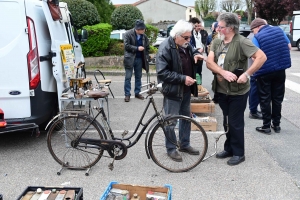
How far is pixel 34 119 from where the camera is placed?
16.1ft

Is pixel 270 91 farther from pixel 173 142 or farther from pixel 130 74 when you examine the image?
pixel 130 74

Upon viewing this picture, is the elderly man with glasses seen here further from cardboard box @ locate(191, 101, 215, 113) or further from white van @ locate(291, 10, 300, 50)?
white van @ locate(291, 10, 300, 50)

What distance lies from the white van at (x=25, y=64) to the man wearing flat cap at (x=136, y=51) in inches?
115

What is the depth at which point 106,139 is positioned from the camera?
14.3ft

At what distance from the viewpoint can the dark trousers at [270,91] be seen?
18.6ft

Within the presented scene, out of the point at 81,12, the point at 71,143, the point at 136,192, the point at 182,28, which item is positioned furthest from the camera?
the point at 81,12

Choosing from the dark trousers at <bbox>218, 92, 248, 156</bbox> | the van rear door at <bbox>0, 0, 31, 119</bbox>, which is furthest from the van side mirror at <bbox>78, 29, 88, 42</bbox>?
the dark trousers at <bbox>218, 92, 248, 156</bbox>

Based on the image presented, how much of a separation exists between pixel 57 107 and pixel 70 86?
487mm

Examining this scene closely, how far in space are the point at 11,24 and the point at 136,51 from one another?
360cm

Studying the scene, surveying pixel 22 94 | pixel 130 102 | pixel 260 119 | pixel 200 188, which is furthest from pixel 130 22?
pixel 200 188

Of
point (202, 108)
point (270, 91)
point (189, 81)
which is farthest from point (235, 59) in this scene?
point (202, 108)

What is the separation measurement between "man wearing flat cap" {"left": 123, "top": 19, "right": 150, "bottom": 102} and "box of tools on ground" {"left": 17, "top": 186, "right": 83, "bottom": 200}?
5.21 metres

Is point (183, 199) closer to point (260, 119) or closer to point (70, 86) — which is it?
point (70, 86)

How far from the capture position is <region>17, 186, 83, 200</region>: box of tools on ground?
111 inches
